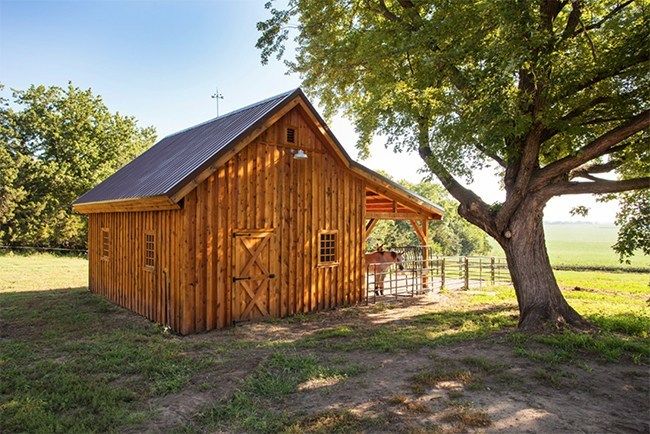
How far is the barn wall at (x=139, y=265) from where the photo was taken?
9.96 m

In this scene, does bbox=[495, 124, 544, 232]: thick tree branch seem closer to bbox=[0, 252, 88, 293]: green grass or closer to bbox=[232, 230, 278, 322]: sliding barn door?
bbox=[232, 230, 278, 322]: sliding barn door

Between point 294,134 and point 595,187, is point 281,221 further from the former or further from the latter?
point 595,187

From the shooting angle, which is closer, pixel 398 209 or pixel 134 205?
pixel 134 205

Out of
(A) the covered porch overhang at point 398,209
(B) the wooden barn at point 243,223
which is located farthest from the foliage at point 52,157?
(A) the covered porch overhang at point 398,209

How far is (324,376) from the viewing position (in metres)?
6.53

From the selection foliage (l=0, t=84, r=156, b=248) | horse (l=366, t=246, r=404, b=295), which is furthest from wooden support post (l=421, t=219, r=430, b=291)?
foliage (l=0, t=84, r=156, b=248)

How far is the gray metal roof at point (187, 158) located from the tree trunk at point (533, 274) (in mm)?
6627

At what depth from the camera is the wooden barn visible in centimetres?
982

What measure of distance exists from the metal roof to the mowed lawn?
139 inches

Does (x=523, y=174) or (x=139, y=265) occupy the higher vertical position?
(x=523, y=174)

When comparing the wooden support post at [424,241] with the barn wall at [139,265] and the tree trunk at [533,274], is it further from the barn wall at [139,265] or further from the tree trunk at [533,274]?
the barn wall at [139,265]

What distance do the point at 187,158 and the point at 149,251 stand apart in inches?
107

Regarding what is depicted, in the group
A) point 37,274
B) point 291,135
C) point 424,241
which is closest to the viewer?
point 291,135

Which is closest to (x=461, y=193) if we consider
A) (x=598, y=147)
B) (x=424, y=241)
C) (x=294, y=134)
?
(x=598, y=147)
